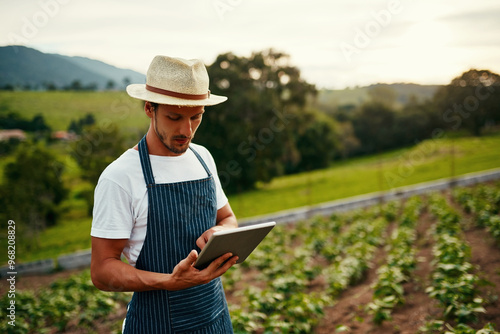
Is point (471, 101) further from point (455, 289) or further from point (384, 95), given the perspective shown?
point (455, 289)

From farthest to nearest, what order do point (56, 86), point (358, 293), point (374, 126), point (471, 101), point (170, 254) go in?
point (374, 126)
point (471, 101)
point (56, 86)
point (358, 293)
point (170, 254)

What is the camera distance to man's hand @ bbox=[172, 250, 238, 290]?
5.30 feet

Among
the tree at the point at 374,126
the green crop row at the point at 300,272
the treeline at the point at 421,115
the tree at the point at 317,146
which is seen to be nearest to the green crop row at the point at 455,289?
the green crop row at the point at 300,272

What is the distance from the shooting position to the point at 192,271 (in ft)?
5.48

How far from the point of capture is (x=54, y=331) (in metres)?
5.09

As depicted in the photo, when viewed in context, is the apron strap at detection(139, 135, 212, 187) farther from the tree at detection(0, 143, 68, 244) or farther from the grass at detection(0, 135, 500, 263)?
the grass at detection(0, 135, 500, 263)

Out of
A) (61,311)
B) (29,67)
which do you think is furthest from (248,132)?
(61,311)

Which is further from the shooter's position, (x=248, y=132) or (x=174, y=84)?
(x=248, y=132)

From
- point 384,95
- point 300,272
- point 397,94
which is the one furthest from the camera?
point 384,95

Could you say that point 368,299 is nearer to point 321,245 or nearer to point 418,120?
point 321,245

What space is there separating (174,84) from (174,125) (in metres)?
0.21

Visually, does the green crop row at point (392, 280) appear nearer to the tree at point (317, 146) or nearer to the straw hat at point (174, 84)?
the straw hat at point (174, 84)

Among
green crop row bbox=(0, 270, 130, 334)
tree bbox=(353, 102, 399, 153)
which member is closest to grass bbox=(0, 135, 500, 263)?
tree bbox=(353, 102, 399, 153)

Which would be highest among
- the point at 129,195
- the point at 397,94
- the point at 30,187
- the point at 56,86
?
the point at 56,86
